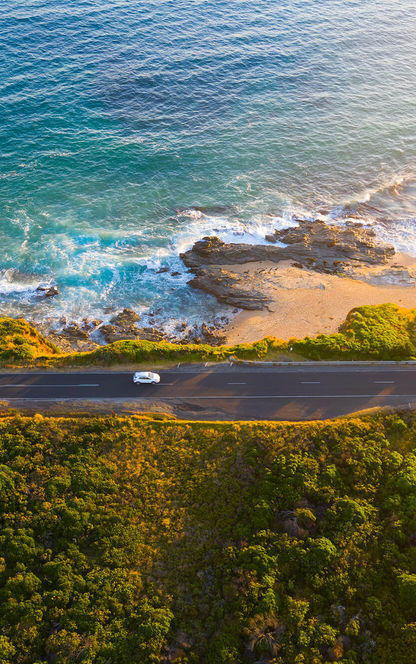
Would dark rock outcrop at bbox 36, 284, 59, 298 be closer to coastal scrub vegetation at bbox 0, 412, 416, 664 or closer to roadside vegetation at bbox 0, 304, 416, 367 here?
roadside vegetation at bbox 0, 304, 416, 367

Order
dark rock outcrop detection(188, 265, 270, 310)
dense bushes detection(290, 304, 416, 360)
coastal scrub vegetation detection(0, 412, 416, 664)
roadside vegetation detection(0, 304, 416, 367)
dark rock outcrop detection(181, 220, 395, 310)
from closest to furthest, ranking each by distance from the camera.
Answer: coastal scrub vegetation detection(0, 412, 416, 664) < roadside vegetation detection(0, 304, 416, 367) < dense bushes detection(290, 304, 416, 360) < dark rock outcrop detection(188, 265, 270, 310) < dark rock outcrop detection(181, 220, 395, 310)

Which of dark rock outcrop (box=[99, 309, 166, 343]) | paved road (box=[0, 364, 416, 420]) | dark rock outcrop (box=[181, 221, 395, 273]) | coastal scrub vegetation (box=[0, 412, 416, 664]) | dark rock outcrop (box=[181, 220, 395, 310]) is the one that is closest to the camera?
coastal scrub vegetation (box=[0, 412, 416, 664])

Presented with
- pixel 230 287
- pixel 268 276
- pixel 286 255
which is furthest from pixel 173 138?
pixel 230 287

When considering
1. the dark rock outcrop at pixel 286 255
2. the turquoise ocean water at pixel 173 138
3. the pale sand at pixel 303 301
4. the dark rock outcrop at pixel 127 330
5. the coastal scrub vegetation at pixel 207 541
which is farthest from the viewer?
the turquoise ocean water at pixel 173 138

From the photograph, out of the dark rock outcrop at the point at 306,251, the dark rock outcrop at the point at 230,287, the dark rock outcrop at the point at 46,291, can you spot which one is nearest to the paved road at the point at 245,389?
the dark rock outcrop at the point at 230,287

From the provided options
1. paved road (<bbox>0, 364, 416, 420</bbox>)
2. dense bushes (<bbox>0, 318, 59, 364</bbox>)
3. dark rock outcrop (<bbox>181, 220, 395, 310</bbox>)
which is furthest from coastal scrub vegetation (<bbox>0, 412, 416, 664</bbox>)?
dark rock outcrop (<bbox>181, 220, 395, 310</bbox>)

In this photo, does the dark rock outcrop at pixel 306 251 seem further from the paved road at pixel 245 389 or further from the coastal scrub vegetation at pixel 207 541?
the coastal scrub vegetation at pixel 207 541
